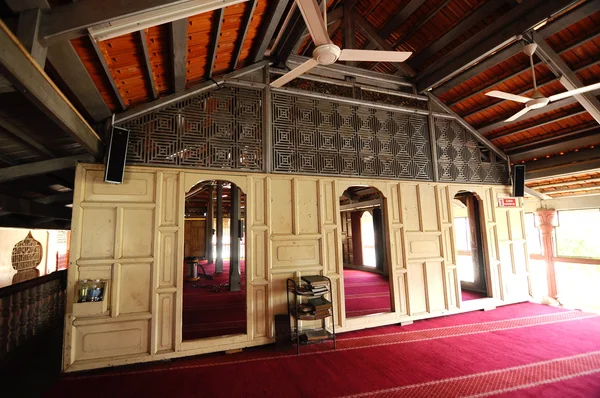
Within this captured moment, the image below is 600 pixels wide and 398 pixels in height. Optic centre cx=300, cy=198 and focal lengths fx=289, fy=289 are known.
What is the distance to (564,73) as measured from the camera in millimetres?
4684

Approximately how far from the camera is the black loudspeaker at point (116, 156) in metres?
3.67

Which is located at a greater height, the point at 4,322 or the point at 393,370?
the point at 4,322

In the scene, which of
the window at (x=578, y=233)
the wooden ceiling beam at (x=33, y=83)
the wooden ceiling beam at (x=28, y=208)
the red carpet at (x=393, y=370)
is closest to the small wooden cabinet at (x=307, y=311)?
the red carpet at (x=393, y=370)

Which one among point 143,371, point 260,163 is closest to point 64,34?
point 260,163

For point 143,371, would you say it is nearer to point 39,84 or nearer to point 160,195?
point 160,195

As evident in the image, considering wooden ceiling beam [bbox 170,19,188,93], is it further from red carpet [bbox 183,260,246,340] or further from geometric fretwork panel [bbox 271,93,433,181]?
red carpet [bbox 183,260,246,340]

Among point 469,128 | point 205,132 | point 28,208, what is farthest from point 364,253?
point 28,208

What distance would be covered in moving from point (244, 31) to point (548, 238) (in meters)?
9.46

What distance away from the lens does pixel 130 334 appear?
3699mm

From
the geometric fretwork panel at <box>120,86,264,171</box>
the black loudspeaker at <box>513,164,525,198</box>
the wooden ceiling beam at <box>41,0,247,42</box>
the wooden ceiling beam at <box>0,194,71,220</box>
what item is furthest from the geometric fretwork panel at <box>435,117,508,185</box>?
the wooden ceiling beam at <box>0,194,71,220</box>

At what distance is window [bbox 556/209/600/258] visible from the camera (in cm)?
800

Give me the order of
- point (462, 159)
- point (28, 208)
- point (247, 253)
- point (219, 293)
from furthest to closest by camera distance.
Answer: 1. point (219, 293)
2. point (462, 159)
3. point (28, 208)
4. point (247, 253)

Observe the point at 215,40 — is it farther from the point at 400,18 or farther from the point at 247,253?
the point at 400,18

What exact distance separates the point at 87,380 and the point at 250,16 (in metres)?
4.62
